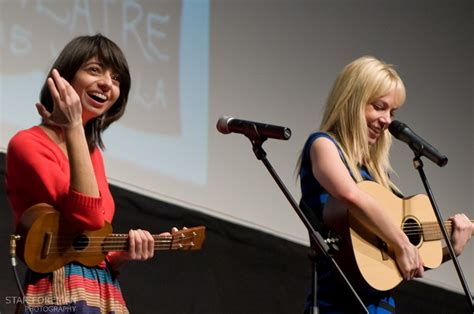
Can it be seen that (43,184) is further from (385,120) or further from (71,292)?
(385,120)

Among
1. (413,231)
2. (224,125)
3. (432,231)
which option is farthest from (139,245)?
(432,231)

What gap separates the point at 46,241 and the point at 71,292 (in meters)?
0.15

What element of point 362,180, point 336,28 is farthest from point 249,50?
point 362,180

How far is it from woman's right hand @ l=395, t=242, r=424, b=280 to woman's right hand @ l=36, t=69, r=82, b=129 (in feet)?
3.75

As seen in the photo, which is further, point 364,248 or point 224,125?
point 364,248

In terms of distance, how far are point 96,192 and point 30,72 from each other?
1.45m

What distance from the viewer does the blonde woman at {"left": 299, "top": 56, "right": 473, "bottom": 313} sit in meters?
2.49

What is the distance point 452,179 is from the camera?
4781 millimetres

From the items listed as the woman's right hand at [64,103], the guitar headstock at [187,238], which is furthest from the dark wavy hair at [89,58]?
the guitar headstock at [187,238]

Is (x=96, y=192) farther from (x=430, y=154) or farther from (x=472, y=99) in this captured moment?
(x=472, y=99)

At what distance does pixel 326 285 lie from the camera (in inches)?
97.7

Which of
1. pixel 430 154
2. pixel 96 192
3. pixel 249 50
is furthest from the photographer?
pixel 249 50

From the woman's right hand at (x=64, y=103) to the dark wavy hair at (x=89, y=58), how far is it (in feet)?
0.44

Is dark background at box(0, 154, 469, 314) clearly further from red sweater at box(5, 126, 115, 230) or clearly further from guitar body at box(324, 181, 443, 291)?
guitar body at box(324, 181, 443, 291)
